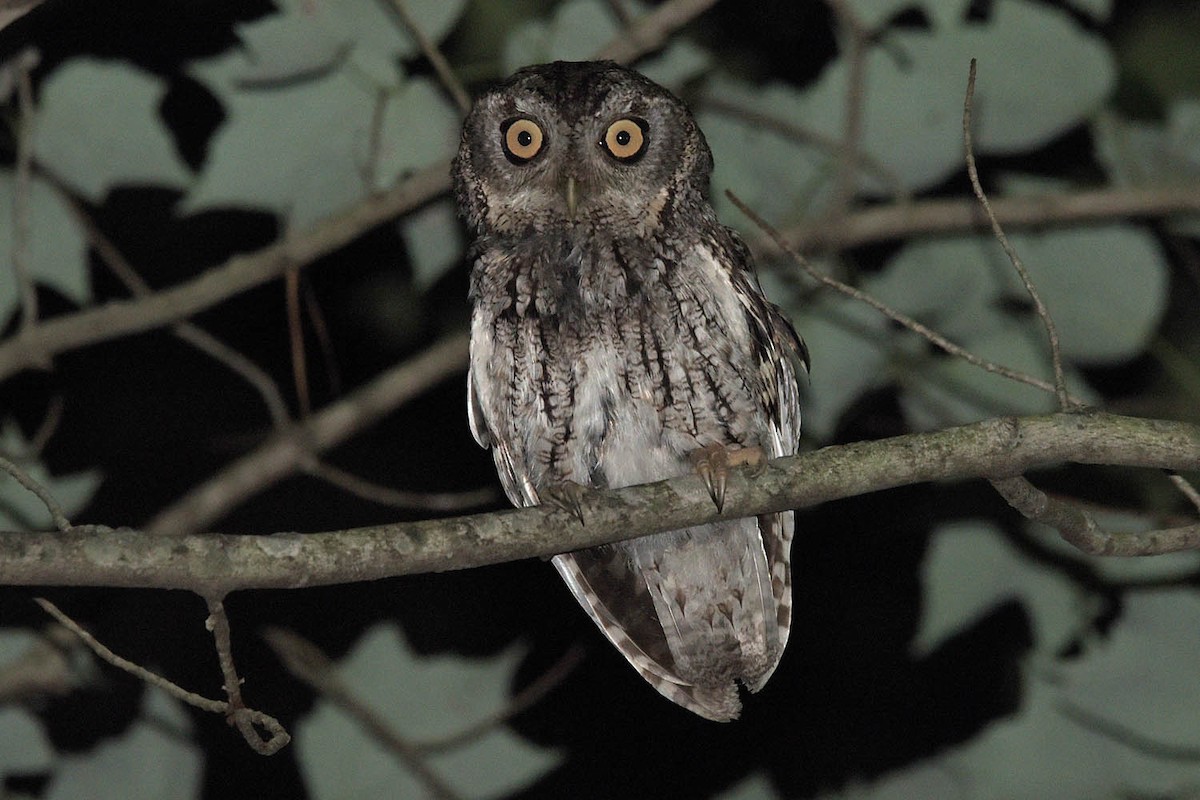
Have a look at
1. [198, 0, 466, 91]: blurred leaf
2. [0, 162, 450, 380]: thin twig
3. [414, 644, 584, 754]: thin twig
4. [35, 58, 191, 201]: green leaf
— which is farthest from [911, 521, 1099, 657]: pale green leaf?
[35, 58, 191, 201]: green leaf

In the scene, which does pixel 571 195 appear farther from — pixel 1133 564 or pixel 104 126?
pixel 1133 564

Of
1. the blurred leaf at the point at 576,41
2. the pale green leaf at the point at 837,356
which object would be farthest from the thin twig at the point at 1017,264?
the blurred leaf at the point at 576,41

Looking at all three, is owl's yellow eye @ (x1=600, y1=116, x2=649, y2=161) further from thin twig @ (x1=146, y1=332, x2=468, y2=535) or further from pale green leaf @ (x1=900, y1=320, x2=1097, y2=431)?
pale green leaf @ (x1=900, y1=320, x2=1097, y2=431)

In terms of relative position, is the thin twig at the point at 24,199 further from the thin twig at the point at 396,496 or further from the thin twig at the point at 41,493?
the thin twig at the point at 41,493

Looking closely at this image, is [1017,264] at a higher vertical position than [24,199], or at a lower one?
lower

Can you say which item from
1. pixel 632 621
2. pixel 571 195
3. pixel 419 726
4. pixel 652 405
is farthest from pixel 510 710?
pixel 571 195

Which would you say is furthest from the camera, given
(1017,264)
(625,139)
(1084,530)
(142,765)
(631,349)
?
(142,765)

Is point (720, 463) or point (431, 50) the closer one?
point (720, 463)

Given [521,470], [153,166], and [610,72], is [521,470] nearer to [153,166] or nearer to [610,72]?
[610,72]
